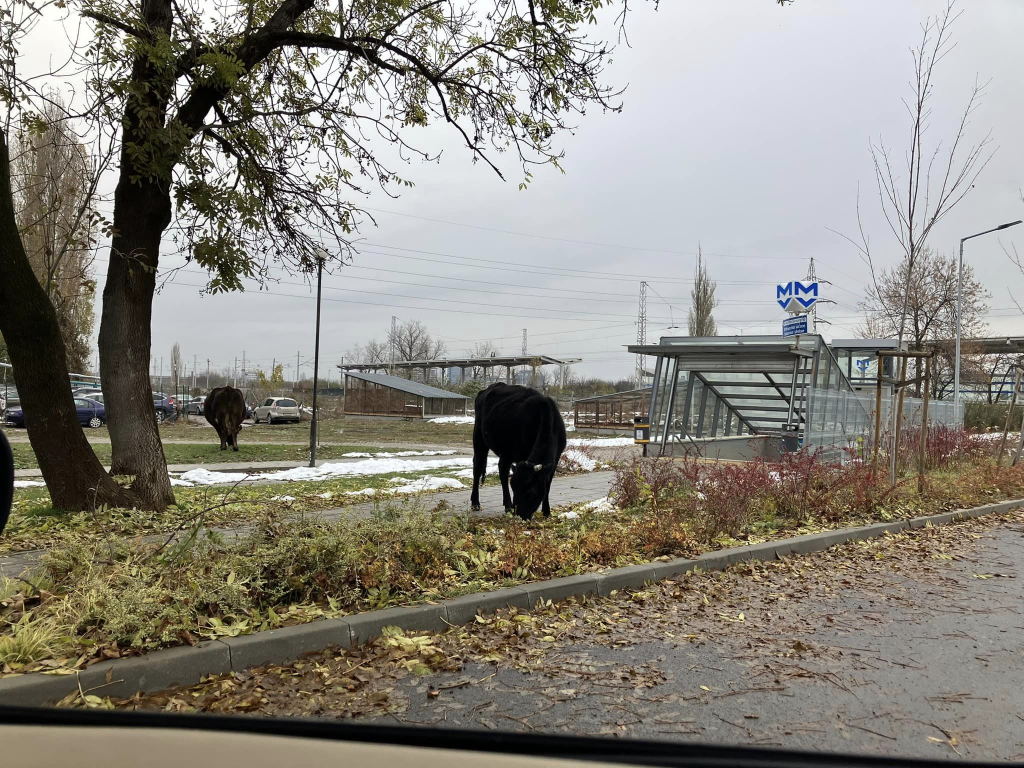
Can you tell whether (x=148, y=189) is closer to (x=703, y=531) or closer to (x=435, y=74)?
(x=435, y=74)

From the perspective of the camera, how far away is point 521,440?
10.0m

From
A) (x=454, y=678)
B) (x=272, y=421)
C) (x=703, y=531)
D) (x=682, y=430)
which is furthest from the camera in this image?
(x=272, y=421)

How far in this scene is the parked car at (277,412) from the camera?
158ft

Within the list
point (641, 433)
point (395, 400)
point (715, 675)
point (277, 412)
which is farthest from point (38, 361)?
point (395, 400)

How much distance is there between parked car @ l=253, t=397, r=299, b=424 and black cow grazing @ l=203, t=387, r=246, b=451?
2654 cm

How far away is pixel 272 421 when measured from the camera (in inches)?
1907

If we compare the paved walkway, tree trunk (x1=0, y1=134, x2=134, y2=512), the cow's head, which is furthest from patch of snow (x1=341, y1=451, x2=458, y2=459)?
tree trunk (x1=0, y1=134, x2=134, y2=512)

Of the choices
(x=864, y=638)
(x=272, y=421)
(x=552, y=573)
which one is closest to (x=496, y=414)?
(x=552, y=573)

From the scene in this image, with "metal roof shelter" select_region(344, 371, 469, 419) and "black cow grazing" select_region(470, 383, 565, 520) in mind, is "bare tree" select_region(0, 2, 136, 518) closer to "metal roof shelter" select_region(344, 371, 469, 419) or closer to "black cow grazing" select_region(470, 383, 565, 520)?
"black cow grazing" select_region(470, 383, 565, 520)

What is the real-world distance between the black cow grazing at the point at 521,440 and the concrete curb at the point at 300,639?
94.0 inches

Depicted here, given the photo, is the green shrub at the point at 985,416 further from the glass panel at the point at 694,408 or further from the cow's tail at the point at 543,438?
the cow's tail at the point at 543,438

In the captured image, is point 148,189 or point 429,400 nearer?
point 148,189

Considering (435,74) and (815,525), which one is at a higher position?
(435,74)

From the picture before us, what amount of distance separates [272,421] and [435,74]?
41373 mm
